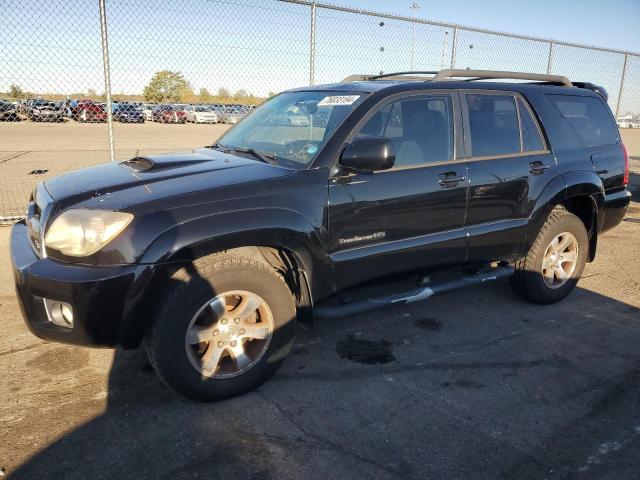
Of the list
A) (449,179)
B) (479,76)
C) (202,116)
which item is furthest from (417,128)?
(202,116)

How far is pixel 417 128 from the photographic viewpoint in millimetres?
3682

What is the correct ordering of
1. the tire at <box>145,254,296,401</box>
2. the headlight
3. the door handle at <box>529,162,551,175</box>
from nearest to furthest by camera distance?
the headlight
the tire at <box>145,254,296,401</box>
the door handle at <box>529,162,551,175</box>

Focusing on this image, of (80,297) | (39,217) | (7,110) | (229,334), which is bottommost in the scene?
(229,334)

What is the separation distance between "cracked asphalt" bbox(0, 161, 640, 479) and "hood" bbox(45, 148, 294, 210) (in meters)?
1.18

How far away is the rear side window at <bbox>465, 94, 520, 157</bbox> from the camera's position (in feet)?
12.7

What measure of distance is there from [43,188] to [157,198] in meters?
1.06

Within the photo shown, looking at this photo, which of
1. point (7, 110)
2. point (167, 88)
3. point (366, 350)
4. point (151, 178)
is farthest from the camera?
point (167, 88)

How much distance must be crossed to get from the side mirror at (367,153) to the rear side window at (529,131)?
1.65 meters

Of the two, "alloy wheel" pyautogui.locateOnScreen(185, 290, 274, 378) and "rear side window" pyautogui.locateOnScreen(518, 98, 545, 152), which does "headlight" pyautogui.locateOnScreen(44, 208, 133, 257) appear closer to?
"alloy wheel" pyautogui.locateOnScreen(185, 290, 274, 378)

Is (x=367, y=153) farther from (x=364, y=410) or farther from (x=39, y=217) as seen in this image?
(x=39, y=217)

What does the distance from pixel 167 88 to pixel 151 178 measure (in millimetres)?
6698

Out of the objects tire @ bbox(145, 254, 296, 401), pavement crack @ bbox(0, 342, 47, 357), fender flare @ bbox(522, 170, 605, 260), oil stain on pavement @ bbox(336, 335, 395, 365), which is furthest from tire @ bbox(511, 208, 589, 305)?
pavement crack @ bbox(0, 342, 47, 357)

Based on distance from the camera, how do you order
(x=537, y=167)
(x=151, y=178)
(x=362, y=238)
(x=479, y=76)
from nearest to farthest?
(x=151, y=178) < (x=362, y=238) < (x=537, y=167) < (x=479, y=76)

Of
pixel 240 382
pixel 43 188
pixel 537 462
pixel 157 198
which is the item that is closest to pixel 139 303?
pixel 157 198
